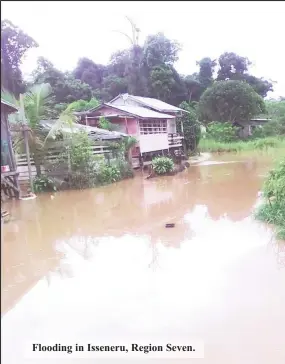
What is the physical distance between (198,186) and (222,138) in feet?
5.64

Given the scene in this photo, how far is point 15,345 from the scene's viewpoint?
1414mm

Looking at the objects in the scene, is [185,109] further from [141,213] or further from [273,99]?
[141,213]

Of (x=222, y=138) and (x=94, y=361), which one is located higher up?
(x=222, y=138)

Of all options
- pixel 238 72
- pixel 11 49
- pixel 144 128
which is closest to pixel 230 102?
pixel 238 72

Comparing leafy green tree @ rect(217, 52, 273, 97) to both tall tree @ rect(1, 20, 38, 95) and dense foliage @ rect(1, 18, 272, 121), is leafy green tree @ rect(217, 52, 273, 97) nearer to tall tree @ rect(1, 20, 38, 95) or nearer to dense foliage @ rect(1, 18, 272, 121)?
dense foliage @ rect(1, 18, 272, 121)

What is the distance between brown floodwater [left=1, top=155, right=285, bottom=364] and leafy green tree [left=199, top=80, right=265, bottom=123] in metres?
1.21

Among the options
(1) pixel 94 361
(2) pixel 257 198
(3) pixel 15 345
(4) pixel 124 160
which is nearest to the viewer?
(3) pixel 15 345

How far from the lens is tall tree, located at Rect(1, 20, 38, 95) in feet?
2.14

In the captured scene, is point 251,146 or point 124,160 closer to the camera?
point 251,146

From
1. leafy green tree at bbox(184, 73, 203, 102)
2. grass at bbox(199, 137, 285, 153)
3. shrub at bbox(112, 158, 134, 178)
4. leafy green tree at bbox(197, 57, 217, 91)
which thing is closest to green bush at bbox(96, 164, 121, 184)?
shrub at bbox(112, 158, 134, 178)

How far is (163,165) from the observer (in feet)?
23.3

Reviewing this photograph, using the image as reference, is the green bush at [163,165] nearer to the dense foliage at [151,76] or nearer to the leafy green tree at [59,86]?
the leafy green tree at [59,86]

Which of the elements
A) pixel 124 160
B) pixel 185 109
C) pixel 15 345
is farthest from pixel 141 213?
pixel 15 345

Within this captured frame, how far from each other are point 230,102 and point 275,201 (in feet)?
4.24
